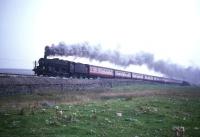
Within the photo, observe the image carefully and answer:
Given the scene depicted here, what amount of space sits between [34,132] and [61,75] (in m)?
29.5

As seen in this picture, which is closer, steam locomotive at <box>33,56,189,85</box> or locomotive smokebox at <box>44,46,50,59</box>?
steam locomotive at <box>33,56,189,85</box>

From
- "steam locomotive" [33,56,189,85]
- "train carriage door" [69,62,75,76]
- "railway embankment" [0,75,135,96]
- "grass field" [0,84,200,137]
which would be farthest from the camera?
"train carriage door" [69,62,75,76]

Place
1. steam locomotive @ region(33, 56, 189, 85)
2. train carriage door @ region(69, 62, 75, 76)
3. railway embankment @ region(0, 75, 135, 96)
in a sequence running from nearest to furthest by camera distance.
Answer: railway embankment @ region(0, 75, 135, 96) → steam locomotive @ region(33, 56, 189, 85) → train carriage door @ region(69, 62, 75, 76)

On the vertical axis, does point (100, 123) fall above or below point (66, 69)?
below

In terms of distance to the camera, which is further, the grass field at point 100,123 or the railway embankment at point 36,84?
the railway embankment at point 36,84

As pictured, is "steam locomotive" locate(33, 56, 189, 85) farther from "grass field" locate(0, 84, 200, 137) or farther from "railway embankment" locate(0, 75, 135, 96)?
"grass field" locate(0, 84, 200, 137)

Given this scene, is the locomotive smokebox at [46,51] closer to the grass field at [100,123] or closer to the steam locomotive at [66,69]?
the steam locomotive at [66,69]

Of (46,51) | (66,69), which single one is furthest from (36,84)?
(46,51)

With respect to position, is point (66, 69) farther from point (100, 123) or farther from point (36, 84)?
point (100, 123)

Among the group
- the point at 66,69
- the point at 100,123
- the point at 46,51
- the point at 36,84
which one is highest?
the point at 46,51

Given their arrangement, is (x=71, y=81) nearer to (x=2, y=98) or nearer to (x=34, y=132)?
(x=2, y=98)

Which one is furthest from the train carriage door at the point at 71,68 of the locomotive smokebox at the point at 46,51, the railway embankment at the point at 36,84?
the locomotive smokebox at the point at 46,51

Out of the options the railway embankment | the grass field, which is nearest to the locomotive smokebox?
the railway embankment

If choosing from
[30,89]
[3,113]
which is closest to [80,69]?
[30,89]
